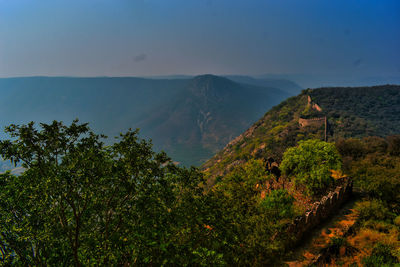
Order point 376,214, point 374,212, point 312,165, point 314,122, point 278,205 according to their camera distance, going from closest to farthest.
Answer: point 376,214, point 374,212, point 278,205, point 312,165, point 314,122

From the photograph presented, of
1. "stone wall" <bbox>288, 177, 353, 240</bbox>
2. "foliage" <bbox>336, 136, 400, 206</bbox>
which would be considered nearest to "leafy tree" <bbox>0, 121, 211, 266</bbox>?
"stone wall" <bbox>288, 177, 353, 240</bbox>

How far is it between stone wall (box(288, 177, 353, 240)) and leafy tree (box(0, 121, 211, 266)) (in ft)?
32.6

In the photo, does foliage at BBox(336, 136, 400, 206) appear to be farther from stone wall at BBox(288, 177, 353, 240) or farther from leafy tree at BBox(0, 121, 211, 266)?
leafy tree at BBox(0, 121, 211, 266)

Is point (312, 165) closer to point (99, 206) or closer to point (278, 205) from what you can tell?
point (278, 205)

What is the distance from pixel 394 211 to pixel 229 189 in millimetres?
14387

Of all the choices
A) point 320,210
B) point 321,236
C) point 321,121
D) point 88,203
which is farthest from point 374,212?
point 321,121

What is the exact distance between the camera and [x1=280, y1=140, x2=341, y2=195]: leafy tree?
24.3 metres

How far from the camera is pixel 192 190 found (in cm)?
1116

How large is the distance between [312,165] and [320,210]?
25.2 feet

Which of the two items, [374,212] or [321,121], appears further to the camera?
[321,121]

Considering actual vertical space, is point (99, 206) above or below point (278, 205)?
above

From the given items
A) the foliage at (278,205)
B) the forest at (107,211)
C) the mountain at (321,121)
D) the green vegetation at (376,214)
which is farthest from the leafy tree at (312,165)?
the mountain at (321,121)

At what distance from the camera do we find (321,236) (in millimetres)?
17625

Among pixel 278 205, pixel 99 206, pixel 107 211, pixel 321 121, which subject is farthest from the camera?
pixel 321 121
